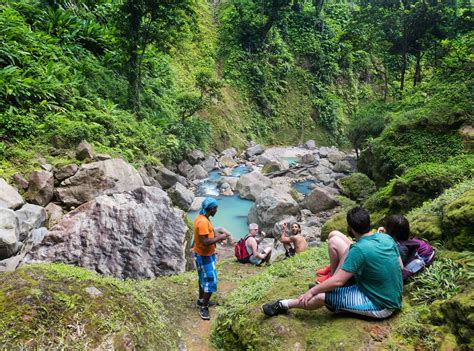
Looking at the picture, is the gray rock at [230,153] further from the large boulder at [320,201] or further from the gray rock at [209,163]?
the large boulder at [320,201]

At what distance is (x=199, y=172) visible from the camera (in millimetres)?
21172

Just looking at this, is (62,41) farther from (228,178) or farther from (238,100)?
(238,100)

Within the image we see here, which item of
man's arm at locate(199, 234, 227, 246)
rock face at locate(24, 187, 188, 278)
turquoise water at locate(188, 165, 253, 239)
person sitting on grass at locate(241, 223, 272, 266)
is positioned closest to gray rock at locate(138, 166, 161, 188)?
turquoise water at locate(188, 165, 253, 239)

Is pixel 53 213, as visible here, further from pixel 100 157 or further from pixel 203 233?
pixel 203 233

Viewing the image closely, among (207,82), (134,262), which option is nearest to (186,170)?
(207,82)

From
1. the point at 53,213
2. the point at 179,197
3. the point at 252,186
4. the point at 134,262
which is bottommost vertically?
the point at 252,186

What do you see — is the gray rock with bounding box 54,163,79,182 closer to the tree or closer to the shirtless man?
the shirtless man

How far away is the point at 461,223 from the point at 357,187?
42.6 ft

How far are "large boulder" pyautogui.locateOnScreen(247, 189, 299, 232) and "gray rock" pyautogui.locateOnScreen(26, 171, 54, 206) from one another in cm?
809

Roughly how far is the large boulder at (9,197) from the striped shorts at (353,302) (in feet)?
22.1

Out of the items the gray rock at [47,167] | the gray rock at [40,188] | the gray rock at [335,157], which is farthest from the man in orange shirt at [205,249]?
the gray rock at [335,157]

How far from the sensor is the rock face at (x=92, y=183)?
9.05 m

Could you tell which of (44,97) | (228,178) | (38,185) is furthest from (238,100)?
(38,185)

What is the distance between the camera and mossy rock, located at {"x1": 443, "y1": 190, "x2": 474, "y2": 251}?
4.59 m
